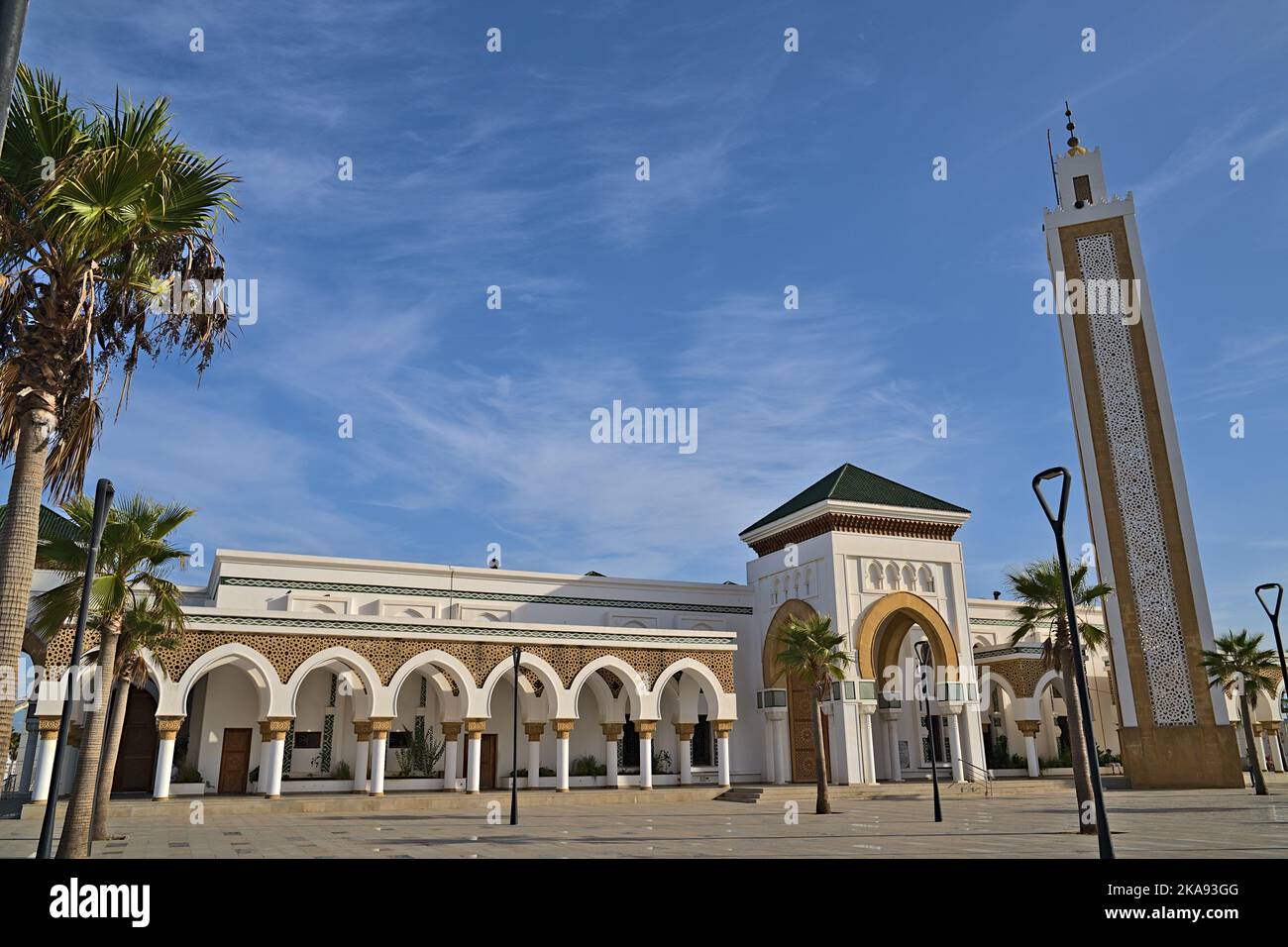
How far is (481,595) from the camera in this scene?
105ft

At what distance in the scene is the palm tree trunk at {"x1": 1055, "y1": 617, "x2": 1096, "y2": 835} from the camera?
677 inches

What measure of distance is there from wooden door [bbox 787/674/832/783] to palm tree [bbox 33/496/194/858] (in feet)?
71.1

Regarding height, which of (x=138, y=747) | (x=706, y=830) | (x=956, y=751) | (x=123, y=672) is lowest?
(x=706, y=830)

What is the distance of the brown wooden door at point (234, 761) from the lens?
26.5 m

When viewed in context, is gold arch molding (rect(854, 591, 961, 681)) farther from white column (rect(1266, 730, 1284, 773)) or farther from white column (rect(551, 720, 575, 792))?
white column (rect(1266, 730, 1284, 773))

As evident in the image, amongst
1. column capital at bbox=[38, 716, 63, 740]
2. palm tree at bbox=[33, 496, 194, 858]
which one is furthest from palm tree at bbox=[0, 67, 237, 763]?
column capital at bbox=[38, 716, 63, 740]

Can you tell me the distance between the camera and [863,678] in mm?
30406

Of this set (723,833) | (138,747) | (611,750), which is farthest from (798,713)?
(138,747)

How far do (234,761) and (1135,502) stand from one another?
2849 cm

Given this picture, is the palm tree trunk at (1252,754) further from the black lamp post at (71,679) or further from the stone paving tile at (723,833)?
the black lamp post at (71,679)

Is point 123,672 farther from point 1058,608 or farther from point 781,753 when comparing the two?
point 781,753

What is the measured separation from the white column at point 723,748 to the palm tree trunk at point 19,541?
23.8 meters
